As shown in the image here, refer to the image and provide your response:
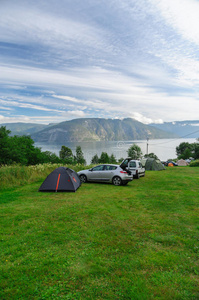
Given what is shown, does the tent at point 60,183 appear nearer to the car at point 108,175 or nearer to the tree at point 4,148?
the car at point 108,175

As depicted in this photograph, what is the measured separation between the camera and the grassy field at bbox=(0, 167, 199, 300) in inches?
125

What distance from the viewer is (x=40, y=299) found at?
2.99 metres

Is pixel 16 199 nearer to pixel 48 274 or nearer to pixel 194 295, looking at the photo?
pixel 48 274

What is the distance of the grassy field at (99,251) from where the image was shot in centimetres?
317

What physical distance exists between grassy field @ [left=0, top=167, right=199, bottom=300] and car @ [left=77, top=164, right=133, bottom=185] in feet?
16.3

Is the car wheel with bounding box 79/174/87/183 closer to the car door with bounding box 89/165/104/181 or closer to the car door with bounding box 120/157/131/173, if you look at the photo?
the car door with bounding box 89/165/104/181

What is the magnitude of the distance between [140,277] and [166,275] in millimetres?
508

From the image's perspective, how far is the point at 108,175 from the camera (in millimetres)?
13305

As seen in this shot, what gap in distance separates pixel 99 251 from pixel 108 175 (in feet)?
29.6

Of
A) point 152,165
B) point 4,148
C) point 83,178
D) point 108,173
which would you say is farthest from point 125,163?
point 4,148

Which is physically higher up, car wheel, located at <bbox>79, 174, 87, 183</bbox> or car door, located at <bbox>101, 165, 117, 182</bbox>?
car door, located at <bbox>101, 165, 117, 182</bbox>

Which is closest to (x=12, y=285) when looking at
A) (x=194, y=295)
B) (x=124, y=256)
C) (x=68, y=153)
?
(x=124, y=256)

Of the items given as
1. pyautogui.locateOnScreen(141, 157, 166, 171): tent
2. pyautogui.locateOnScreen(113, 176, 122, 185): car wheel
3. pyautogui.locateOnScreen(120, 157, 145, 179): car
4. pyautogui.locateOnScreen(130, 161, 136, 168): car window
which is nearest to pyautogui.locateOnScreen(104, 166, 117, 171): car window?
pyautogui.locateOnScreen(113, 176, 122, 185): car wheel

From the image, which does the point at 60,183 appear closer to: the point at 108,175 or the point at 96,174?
the point at 96,174
